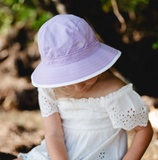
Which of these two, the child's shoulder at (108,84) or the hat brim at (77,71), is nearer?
the hat brim at (77,71)

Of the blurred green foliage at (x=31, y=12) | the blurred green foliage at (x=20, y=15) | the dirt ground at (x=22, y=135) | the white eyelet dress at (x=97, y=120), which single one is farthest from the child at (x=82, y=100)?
the blurred green foliage at (x=20, y=15)

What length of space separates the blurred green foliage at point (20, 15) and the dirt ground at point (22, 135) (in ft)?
4.95

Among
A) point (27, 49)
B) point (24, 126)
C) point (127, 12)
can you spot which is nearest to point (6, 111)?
point (24, 126)

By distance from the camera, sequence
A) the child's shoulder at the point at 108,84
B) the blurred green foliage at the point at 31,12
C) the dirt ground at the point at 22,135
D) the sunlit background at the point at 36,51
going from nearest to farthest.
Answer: the child's shoulder at the point at 108,84 → the dirt ground at the point at 22,135 → the sunlit background at the point at 36,51 → the blurred green foliage at the point at 31,12

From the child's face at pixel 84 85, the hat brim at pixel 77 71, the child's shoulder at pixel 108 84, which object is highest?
the hat brim at pixel 77 71

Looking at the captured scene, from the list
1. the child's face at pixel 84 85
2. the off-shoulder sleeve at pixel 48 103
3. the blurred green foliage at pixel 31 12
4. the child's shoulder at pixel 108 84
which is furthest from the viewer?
the blurred green foliage at pixel 31 12

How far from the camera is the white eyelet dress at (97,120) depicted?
1409 mm

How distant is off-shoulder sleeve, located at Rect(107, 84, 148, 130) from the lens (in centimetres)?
140

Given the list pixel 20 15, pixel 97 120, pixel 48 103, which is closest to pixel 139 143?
pixel 97 120

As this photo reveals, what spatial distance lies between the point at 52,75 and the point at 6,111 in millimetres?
2679

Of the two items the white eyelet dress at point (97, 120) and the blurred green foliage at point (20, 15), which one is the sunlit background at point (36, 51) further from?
the white eyelet dress at point (97, 120)

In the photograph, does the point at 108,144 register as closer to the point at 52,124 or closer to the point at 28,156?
the point at 52,124

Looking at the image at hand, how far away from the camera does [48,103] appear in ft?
5.38

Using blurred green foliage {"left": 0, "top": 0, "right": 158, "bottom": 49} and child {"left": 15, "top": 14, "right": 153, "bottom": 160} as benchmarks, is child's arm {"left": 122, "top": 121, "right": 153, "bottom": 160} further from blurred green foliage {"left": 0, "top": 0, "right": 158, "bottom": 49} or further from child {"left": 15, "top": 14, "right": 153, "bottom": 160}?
blurred green foliage {"left": 0, "top": 0, "right": 158, "bottom": 49}
